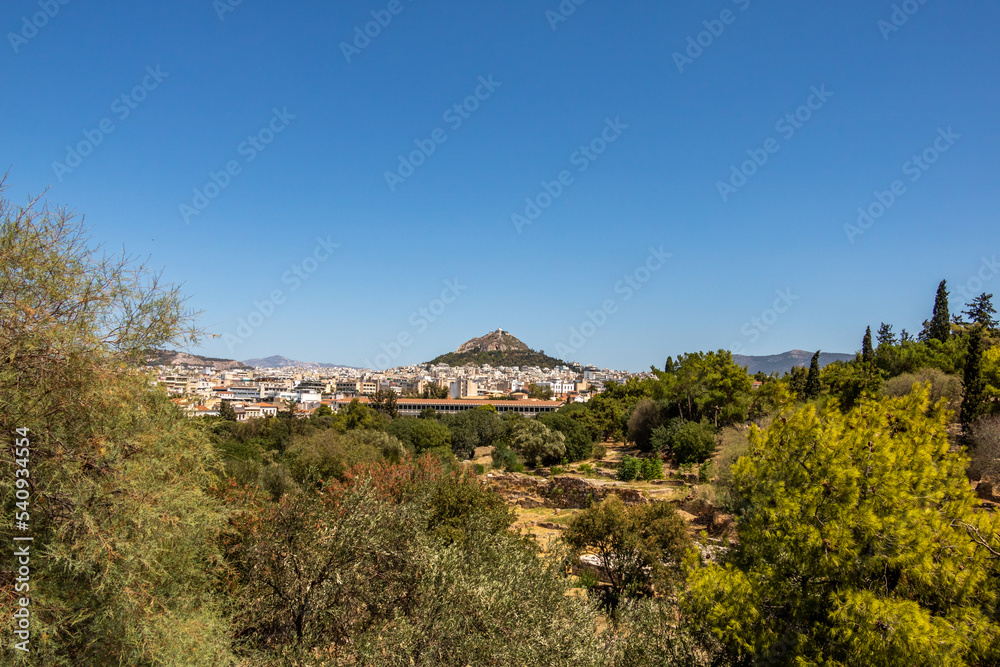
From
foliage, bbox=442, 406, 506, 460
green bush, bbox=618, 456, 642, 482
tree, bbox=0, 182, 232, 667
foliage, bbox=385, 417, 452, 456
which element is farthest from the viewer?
foliage, bbox=442, 406, 506, 460

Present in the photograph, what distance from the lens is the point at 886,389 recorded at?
26.1 metres

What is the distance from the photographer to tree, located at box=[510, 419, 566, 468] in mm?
37500

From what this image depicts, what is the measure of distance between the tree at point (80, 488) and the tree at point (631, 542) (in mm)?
10069

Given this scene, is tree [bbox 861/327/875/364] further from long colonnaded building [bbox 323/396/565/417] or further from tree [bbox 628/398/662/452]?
long colonnaded building [bbox 323/396/565/417]

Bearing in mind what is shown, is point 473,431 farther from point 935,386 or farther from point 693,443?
point 935,386

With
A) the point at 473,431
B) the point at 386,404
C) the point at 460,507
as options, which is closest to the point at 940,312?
the point at 473,431

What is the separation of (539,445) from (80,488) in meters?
33.6

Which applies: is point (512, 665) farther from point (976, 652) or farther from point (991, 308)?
point (991, 308)

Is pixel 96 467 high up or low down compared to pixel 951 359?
down

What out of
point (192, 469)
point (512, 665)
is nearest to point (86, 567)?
point (192, 469)

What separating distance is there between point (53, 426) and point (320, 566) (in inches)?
139

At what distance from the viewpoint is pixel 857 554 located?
625 cm

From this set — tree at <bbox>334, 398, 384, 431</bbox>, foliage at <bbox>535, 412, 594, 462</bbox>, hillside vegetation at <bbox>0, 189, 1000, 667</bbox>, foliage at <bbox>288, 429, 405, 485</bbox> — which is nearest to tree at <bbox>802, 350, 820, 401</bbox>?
foliage at <bbox>535, 412, 594, 462</bbox>

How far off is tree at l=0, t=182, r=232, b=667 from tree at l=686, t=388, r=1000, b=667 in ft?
21.3
